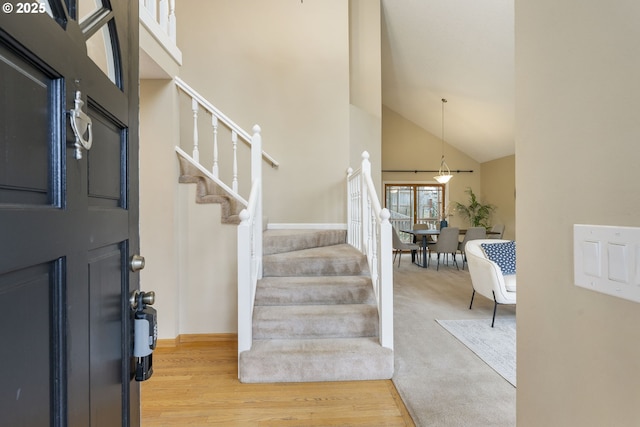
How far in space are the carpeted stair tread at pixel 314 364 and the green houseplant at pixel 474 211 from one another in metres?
7.36

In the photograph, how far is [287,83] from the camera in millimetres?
4184

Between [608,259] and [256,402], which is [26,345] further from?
[256,402]

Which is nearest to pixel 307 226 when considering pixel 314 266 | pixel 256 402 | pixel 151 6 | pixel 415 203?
pixel 314 266

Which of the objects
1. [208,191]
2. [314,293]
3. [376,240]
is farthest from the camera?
[208,191]

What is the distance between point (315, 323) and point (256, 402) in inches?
25.7

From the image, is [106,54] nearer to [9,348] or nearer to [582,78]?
[9,348]

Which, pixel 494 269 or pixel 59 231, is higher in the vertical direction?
pixel 59 231

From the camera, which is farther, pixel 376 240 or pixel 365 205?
pixel 365 205

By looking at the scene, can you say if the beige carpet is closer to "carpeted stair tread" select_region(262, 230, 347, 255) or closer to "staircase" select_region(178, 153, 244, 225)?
"carpeted stair tread" select_region(262, 230, 347, 255)

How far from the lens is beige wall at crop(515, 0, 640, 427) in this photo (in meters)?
0.48

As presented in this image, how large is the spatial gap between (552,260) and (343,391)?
1.83 m

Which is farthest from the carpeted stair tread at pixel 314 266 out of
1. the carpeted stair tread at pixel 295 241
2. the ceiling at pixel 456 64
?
the ceiling at pixel 456 64

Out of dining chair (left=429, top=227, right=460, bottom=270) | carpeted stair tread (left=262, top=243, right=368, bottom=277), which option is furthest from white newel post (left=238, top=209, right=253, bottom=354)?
dining chair (left=429, top=227, right=460, bottom=270)

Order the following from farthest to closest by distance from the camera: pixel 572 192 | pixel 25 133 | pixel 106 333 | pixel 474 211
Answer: pixel 474 211, pixel 106 333, pixel 572 192, pixel 25 133
